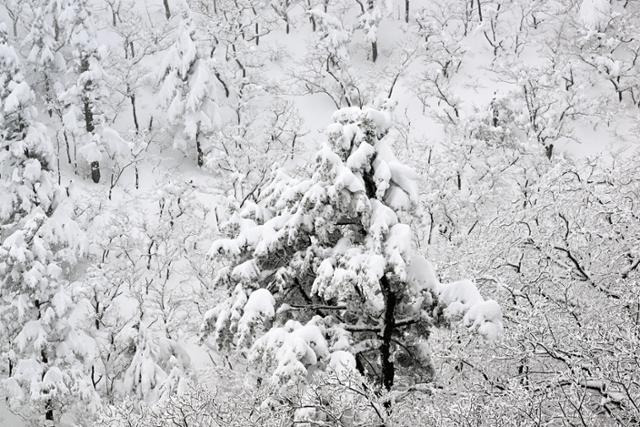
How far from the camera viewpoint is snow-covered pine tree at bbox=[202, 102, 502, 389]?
1051 cm

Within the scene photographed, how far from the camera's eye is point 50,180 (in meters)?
23.1

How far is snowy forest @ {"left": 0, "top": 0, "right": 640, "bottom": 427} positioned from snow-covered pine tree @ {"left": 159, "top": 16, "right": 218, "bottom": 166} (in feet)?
0.43

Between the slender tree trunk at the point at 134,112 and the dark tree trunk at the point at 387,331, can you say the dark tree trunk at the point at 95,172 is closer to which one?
the slender tree trunk at the point at 134,112

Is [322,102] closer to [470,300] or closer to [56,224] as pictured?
[56,224]

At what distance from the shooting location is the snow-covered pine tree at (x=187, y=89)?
33656 millimetres

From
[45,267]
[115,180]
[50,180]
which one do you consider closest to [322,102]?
[115,180]

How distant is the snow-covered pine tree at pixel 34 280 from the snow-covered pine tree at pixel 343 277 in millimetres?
→ 10016

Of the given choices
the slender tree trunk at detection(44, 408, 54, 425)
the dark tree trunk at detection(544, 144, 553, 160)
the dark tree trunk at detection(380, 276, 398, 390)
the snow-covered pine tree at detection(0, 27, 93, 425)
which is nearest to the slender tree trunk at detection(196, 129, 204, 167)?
the snow-covered pine tree at detection(0, 27, 93, 425)

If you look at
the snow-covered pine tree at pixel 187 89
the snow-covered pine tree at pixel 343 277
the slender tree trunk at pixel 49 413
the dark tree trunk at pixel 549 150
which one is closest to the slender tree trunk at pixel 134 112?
the snow-covered pine tree at pixel 187 89

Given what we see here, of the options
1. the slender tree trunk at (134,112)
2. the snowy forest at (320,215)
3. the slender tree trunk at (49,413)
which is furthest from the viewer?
the slender tree trunk at (134,112)

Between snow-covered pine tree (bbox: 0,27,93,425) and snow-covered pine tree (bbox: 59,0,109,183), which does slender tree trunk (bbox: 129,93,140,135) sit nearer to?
snow-covered pine tree (bbox: 59,0,109,183)

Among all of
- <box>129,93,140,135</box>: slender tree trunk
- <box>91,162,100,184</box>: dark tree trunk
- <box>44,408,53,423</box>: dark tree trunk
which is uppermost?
<box>129,93,140,135</box>: slender tree trunk

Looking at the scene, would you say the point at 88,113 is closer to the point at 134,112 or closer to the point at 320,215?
the point at 134,112

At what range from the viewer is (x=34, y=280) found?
19.9 m
